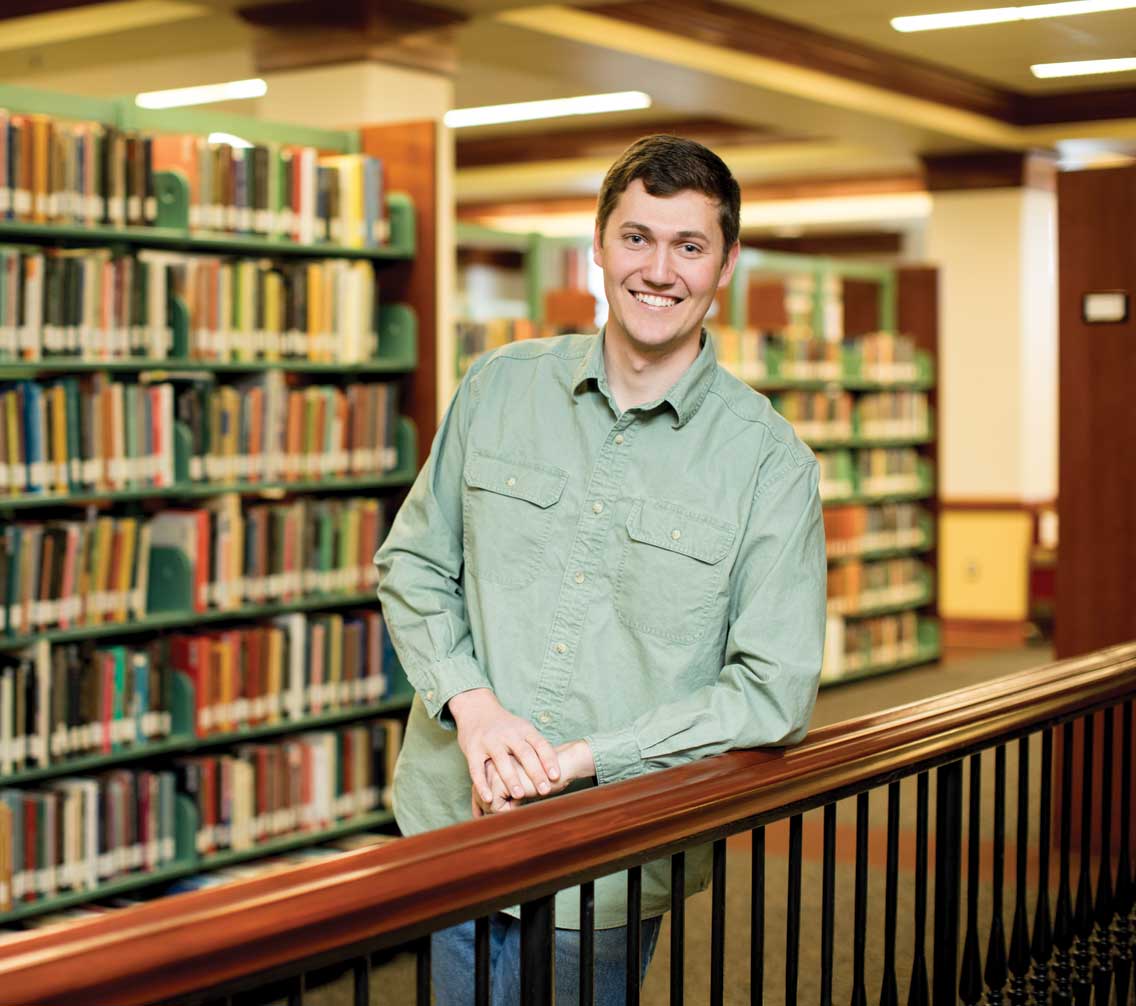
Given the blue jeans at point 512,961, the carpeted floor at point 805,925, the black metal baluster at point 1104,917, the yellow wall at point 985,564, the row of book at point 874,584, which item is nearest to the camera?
the blue jeans at point 512,961

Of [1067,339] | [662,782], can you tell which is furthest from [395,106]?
[662,782]

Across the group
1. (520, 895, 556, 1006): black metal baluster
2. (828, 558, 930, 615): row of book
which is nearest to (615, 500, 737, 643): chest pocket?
(520, 895, 556, 1006): black metal baluster

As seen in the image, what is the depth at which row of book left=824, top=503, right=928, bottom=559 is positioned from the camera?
8.70 m

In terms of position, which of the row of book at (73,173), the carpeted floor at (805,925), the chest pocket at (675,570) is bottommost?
the carpeted floor at (805,925)

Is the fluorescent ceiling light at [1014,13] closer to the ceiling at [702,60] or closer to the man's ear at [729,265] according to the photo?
the ceiling at [702,60]

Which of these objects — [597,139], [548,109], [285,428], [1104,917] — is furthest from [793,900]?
[597,139]

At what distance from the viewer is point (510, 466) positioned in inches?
76.9

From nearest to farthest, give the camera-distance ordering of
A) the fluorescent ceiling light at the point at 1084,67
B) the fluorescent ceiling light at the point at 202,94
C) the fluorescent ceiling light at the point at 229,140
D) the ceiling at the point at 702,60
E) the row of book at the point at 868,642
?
1. the fluorescent ceiling light at the point at 1084,67
2. the fluorescent ceiling light at the point at 229,140
3. the ceiling at the point at 702,60
4. the fluorescent ceiling light at the point at 202,94
5. the row of book at the point at 868,642

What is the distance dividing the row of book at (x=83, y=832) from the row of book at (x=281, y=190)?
1.66 metres

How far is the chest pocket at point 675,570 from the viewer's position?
1852 mm

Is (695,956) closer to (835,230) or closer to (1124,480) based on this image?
(1124,480)

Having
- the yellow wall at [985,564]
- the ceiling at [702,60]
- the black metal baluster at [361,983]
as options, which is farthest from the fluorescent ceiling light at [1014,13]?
the yellow wall at [985,564]

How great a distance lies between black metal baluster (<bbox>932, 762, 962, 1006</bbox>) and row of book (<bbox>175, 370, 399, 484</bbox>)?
291 centimetres

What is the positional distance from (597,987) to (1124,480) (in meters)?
3.53
